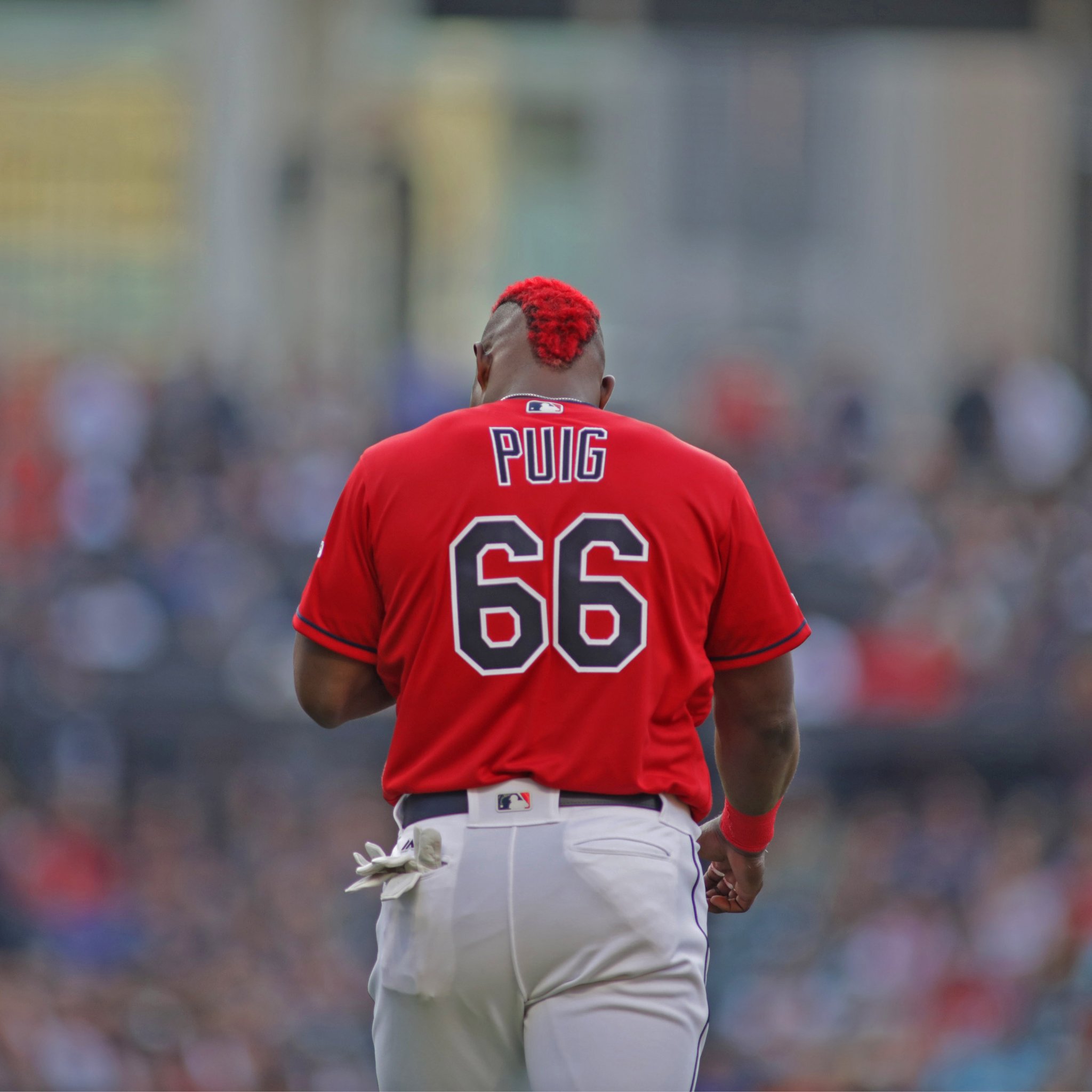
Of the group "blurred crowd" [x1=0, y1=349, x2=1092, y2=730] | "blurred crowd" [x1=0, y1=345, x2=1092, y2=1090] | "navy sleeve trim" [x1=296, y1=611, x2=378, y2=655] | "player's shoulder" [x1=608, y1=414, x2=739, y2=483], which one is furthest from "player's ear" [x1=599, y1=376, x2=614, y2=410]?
"blurred crowd" [x1=0, y1=349, x2=1092, y2=730]

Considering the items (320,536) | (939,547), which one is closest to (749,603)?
(939,547)

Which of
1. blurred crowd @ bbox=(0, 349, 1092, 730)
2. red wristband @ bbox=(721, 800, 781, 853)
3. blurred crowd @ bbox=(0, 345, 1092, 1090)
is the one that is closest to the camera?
red wristband @ bbox=(721, 800, 781, 853)

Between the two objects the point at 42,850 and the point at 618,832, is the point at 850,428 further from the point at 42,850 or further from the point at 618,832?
the point at 618,832

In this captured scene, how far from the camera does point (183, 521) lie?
11.4m

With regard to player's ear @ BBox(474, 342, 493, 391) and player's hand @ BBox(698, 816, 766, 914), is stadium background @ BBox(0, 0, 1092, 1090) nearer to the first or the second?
player's hand @ BBox(698, 816, 766, 914)

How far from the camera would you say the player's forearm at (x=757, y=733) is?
2873mm

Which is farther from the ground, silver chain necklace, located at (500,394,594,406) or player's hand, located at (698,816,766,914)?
silver chain necklace, located at (500,394,594,406)

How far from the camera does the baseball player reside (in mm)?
2602

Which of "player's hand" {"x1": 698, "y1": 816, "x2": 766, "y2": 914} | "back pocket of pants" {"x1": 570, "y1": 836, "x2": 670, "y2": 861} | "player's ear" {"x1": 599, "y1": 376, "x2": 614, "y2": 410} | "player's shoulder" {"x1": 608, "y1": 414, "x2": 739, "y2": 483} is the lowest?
"player's hand" {"x1": 698, "y1": 816, "x2": 766, "y2": 914}

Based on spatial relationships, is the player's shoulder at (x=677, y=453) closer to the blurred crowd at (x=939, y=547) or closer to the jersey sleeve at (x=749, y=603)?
the jersey sleeve at (x=749, y=603)

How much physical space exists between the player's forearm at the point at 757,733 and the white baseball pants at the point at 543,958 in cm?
29

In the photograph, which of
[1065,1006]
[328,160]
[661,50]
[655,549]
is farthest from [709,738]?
[661,50]

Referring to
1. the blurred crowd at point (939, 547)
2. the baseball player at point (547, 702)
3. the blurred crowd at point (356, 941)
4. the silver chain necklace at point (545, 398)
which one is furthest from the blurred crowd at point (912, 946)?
the silver chain necklace at point (545, 398)

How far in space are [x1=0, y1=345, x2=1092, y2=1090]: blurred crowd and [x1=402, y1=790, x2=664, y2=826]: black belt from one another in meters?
6.13
